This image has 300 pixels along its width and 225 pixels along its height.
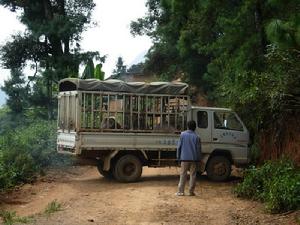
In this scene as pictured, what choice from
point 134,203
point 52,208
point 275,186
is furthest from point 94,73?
point 275,186

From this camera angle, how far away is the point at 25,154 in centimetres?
1576

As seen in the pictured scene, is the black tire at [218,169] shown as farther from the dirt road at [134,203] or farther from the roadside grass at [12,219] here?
→ the roadside grass at [12,219]

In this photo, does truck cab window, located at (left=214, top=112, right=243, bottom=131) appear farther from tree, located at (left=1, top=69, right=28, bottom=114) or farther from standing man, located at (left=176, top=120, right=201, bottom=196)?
tree, located at (left=1, top=69, right=28, bottom=114)

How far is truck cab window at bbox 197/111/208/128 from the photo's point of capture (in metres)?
14.8

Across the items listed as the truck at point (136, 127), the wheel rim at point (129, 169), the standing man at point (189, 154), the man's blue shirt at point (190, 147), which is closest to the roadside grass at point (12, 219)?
the truck at point (136, 127)

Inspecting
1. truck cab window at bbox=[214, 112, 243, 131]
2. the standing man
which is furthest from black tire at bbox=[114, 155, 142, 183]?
truck cab window at bbox=[214, 112, 243, 131]

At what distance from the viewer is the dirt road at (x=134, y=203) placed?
979cm

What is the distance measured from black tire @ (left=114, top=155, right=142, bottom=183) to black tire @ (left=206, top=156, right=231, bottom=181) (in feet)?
6.57

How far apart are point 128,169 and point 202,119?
2.50m

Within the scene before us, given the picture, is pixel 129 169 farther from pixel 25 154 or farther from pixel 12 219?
pixel 12 219

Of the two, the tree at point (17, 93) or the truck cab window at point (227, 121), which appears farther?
the tree at point (17, 93)

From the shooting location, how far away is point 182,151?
12359 millimetres

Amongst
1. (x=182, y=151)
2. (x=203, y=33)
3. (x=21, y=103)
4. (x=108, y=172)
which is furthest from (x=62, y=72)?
(x=182, y=151)

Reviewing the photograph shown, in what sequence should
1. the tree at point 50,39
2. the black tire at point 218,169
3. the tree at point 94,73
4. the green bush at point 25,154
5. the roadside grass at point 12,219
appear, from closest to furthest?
the roadside grass at point 12,219 → the green bush at point 25,154 → the black tire at point 218,169 → the tree at point 94,73 → the tree at point 50,39
